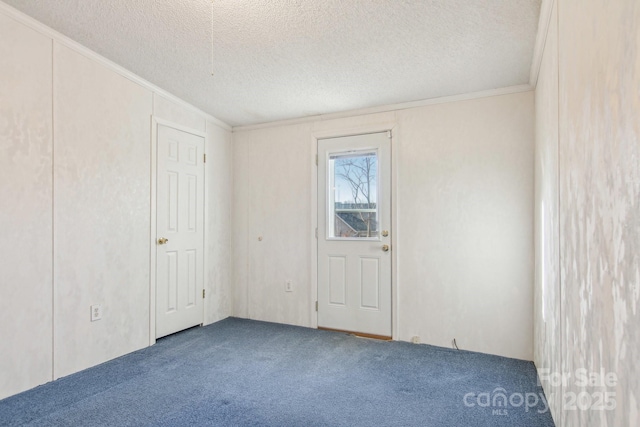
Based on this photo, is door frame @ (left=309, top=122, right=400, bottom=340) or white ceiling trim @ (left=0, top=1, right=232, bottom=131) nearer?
white ceiling trim @ (left=0, top=1, right=232, bottom=131)

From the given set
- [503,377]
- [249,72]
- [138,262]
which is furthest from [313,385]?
[249,72]

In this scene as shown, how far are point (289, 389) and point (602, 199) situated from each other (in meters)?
2.13

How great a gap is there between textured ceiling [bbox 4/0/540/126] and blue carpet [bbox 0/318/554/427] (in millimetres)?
2350

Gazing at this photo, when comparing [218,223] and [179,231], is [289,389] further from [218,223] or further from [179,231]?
[218,223]

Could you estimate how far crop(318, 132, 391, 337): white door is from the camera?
11.6ft

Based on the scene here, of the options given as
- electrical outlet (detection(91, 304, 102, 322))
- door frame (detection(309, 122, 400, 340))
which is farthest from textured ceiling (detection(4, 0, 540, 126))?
electrical outlet (detection(91, 304, 102, 322))

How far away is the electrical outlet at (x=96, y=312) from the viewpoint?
2.70 m

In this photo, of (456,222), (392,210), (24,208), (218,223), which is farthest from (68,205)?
(456,222)

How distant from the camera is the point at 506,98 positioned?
3.07 metres

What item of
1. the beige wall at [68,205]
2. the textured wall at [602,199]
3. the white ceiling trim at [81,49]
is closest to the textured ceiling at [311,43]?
the white ceiling trim at [81,49]

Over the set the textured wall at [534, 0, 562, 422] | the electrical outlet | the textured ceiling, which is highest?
the textured ceiling

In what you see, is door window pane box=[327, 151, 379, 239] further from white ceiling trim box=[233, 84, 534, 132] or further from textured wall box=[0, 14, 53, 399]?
textured wall box=[0, 14, 53, 399]

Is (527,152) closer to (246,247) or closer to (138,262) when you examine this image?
(246,247)

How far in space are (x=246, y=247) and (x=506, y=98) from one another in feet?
10.3
